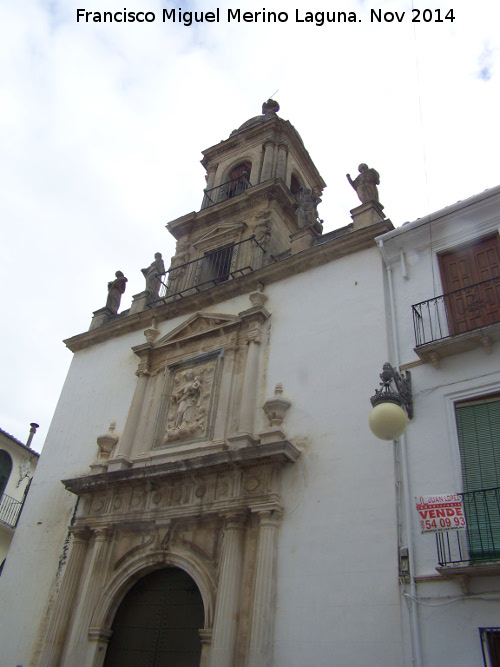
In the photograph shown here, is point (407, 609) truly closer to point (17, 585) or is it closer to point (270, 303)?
point (270, 303)

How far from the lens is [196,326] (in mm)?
12469

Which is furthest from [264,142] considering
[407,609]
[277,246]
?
[407,609]

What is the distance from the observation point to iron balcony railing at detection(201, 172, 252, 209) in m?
16.9

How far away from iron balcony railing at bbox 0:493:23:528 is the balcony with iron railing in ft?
45.3

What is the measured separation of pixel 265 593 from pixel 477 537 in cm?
305

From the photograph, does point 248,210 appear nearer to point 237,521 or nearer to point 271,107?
point 271,107

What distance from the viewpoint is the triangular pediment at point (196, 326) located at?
11930mm

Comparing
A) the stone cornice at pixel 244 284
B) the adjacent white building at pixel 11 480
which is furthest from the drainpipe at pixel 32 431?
the stone cornice at pixel 244 284

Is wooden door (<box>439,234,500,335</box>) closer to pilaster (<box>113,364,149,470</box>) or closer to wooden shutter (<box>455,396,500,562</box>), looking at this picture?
wooden shutter (<box>455,396,500,562</box>)

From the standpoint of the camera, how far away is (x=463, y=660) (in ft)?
20.3

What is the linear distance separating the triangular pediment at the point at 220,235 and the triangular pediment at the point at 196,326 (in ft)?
10.6

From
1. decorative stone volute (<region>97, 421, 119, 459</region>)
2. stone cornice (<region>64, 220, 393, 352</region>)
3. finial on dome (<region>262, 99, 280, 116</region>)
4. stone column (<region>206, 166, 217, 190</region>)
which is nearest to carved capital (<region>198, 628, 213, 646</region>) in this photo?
decorative stone volute (<region>97, 421, 119, 459</region>)

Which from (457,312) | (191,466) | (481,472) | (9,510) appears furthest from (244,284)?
(9,510)

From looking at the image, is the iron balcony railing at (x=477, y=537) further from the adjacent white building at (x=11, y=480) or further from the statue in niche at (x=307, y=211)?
the adjacent white building at (x=11, y=480)
